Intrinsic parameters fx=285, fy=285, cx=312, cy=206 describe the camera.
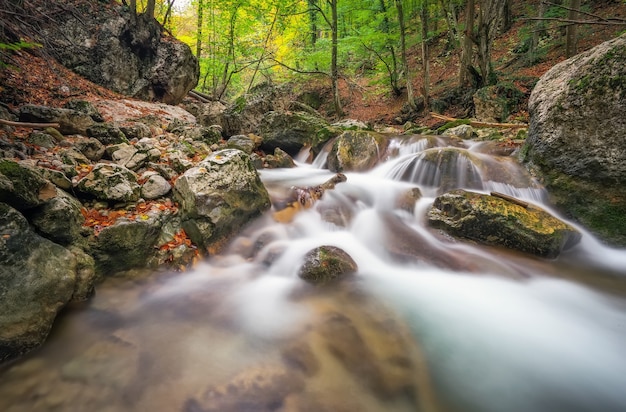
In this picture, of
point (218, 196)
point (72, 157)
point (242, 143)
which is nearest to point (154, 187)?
point (218, 196)

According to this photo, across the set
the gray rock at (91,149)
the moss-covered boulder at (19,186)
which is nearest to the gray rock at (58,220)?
the moss-covered boulder at (19,186)

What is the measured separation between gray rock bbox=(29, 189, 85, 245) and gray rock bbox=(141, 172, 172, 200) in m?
0.93

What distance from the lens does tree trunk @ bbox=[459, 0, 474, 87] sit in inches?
399

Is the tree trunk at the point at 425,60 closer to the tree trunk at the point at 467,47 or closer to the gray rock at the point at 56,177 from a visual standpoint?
the tree trunk at the point at 467,47

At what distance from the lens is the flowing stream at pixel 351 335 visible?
7.04 feet

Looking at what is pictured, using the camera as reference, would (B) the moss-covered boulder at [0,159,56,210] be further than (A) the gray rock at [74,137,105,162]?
No

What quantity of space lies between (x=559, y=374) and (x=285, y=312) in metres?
2.50

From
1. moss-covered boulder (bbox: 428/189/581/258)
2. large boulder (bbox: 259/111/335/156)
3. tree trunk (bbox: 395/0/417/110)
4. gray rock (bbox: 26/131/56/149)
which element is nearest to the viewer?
moss-covered boulder (bbox: 428/189/581/258)

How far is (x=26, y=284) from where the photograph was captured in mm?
2410

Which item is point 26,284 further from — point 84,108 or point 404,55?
point 404,55

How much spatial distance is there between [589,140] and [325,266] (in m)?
4.62

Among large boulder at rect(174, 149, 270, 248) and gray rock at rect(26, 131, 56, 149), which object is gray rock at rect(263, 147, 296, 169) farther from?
gray rock at rect(26, 131, 56, 149)

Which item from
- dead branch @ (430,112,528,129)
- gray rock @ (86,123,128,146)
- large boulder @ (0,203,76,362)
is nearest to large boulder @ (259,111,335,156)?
gray rock @ (86,123,128,146)

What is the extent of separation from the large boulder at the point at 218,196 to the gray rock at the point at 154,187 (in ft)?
0.57
